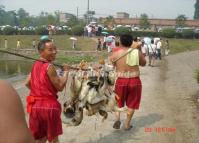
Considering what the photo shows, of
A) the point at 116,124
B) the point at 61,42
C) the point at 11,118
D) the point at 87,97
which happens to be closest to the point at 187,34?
the point at 61,42

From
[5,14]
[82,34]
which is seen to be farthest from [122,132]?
[5,14]

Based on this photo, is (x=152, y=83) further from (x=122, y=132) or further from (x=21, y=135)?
(x=21, y=135)

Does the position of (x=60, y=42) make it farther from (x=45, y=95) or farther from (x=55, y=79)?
(x=55, y=79)

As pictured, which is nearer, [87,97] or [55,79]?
[55,79]

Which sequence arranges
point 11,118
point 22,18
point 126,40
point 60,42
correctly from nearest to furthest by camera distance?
point 11,118 → point 126,40 → point 60,42 → point 22,18

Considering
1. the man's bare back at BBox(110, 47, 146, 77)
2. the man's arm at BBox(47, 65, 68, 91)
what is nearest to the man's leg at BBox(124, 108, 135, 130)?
the man's bare back at BBox(110, 47, 146, 77)

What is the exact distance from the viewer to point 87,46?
41.6 metres

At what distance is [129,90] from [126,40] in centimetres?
85

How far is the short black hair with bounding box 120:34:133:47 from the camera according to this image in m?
7.59

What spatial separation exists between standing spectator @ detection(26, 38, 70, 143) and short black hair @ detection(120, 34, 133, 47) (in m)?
2.25

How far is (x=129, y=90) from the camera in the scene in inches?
306

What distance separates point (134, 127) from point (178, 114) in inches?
60.1
